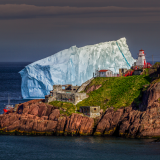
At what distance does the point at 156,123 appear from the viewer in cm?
6119

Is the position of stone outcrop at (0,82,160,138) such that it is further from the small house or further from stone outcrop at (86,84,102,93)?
stone outcrop at (86,84,102,93)

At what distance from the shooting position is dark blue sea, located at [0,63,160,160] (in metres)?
53.4

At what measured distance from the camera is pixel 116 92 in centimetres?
7244

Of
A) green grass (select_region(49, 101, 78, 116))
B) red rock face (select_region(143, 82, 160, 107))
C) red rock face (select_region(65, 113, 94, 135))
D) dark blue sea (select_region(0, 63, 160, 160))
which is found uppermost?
red rock face (select_region(143, 82, 160, 107))

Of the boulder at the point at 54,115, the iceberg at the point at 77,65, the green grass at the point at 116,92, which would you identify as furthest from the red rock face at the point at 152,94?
the iceberg at the point at 77,65

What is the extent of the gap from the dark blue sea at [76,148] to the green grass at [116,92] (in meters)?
8.97

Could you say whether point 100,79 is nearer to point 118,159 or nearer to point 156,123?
point 156,123

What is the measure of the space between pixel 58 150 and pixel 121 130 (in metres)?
11.0

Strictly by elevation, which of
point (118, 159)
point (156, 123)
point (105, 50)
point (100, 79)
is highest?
point (105, 50)

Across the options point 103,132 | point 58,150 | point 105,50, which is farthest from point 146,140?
point 105,50

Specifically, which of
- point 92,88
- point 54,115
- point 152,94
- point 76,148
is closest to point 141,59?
point 92,88

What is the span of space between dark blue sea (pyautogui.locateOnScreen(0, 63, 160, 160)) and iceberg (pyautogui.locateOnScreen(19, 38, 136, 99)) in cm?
3234

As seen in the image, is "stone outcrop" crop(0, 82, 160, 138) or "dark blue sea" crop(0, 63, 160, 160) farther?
"stone outcrop" crop(0, 82, 160, 138)

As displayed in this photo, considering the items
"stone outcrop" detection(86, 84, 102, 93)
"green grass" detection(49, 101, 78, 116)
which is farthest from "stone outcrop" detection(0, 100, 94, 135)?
"stone outcrop" detection(86, 84, 102, 93)
